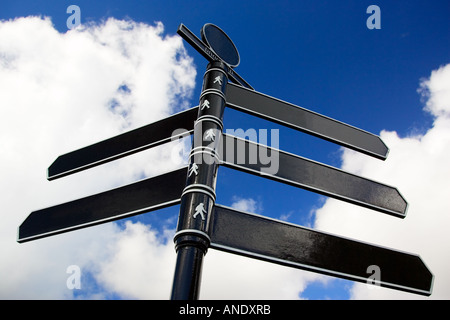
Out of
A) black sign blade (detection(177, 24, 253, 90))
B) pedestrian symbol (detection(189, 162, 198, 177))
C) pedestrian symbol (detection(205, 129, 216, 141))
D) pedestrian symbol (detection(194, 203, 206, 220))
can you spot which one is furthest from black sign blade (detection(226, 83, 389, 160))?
pedestrian symbol (detection(194, 203, 206, 220))

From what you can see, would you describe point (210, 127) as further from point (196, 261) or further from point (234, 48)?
point (234, 48)

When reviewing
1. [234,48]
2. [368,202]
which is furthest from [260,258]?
[234,48]

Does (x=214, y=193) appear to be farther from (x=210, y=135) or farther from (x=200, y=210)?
(x=210, y=135)

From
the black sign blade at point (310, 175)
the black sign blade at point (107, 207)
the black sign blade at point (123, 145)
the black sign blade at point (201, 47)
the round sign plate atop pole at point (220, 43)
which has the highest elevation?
the round sign plate atop pole at point (220, 43)

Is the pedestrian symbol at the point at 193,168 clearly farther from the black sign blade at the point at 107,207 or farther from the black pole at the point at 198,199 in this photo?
the black sign blade at the point at 107,207

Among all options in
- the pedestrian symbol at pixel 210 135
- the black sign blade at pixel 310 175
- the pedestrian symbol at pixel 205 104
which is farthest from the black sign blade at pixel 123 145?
the black sign blade at pixel 310 175

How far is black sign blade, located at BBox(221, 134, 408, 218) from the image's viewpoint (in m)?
2.27

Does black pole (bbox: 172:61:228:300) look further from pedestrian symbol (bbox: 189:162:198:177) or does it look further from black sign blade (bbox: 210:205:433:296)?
black sign blade (bbox: 210:205:433:296)

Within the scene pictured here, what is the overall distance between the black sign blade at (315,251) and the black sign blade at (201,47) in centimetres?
138

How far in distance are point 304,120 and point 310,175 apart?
24.4 inches

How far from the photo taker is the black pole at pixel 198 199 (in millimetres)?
1622

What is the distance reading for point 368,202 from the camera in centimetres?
250

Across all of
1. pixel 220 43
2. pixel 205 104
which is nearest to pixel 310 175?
pixel 205 104
